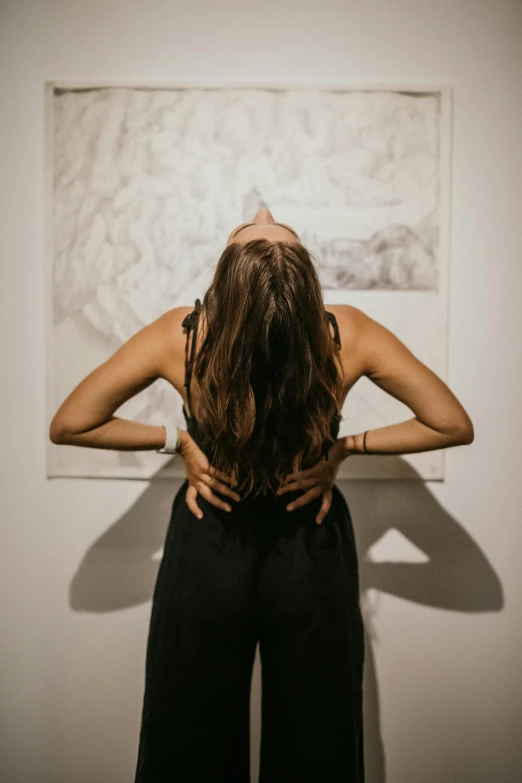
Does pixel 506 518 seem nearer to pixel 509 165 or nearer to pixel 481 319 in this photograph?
pixel 481 319

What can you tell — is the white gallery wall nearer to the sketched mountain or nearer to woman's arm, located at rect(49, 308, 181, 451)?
the sketched mountain

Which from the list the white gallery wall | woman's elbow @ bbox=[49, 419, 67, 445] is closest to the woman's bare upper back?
woman's elbow @ bbox=[49, 419, 67, 445]

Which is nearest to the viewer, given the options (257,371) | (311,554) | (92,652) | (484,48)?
(257,371)

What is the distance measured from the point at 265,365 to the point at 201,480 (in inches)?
12.1

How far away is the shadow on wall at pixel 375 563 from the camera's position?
1.45 metres

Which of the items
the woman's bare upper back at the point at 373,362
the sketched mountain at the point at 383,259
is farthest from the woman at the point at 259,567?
the sketched mountain at the point at 383,259

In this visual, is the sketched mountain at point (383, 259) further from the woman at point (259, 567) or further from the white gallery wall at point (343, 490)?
the woman at point (259, 567)

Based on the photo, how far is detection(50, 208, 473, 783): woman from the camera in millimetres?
922

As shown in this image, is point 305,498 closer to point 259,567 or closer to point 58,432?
point 259,567

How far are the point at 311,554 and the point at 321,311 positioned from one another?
19.2 inches

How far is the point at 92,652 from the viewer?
148 centimetres

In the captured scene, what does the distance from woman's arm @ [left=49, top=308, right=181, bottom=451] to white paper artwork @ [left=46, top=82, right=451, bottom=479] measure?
0.44 meters

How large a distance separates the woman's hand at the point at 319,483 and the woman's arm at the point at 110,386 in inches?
14.2

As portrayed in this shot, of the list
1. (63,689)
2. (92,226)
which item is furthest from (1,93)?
(63,689)
